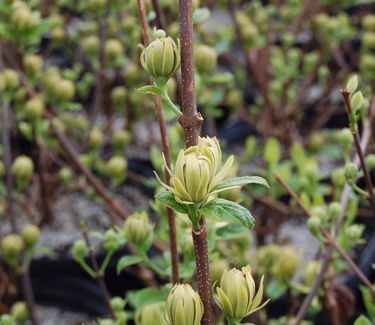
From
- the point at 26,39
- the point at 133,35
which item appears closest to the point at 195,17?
the point at 26,39

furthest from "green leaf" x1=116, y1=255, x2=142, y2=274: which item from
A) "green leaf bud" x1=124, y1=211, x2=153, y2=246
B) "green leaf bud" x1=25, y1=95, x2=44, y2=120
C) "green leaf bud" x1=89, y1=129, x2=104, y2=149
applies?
"green leaf bud" x1=89, y1=129, x2=104, y2=149

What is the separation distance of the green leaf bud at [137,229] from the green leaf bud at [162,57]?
20 centimetres

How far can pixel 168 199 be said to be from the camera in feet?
1.24

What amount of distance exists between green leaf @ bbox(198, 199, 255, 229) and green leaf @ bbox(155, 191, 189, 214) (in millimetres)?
12

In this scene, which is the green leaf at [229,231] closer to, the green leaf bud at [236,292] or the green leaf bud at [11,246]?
the green leaf bud at [236,292]

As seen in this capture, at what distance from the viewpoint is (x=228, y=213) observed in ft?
1.22

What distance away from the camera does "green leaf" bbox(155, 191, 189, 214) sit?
1.23 ft

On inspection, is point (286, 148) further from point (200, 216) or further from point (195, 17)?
point (200, 216)

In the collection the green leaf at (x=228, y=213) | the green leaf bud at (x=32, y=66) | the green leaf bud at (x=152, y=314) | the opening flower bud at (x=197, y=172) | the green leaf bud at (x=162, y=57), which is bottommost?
the green leaf bud at (x=152, y=314)

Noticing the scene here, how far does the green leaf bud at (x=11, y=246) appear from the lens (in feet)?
2.68

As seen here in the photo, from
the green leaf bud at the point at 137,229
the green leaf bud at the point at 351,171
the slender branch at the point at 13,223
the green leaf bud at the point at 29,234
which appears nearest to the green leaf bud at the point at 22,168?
the slender branch at the point at 13,223

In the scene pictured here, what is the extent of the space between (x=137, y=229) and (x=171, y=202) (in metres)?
0.19

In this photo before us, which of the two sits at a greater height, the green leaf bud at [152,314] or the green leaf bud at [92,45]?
the green leaf bud at [92,45]

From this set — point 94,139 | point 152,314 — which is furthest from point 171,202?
point 94,139
